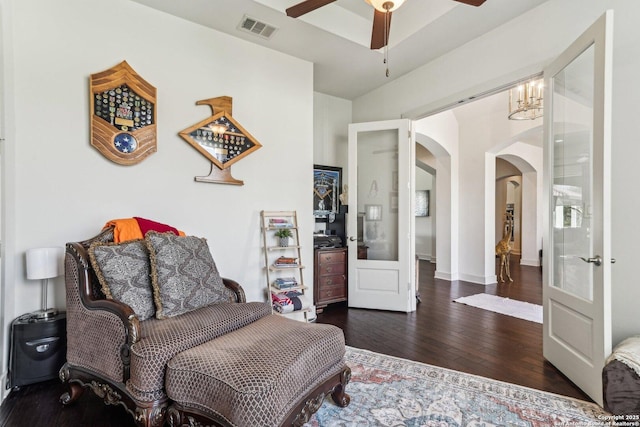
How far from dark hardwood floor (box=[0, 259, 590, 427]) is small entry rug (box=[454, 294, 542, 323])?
0.60 ft

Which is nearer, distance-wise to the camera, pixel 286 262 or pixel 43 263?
pixel 43 263

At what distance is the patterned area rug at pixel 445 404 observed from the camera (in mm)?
1814

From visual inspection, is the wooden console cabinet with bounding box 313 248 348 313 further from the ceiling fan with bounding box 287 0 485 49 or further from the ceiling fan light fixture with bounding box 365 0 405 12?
the ceiling fan light fixture with bounding box 365 0 405 12

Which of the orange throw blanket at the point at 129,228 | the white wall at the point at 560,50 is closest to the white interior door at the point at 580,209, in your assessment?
the white wall at the point at 560,50

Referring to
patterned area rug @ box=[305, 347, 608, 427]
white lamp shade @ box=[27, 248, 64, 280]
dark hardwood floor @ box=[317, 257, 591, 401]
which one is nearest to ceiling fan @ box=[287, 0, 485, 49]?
white lamp shade @ box=[27, 248, 64, 280]

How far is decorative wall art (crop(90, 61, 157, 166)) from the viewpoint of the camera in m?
2.56

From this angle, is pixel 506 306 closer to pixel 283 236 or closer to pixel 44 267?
pixel 283 236

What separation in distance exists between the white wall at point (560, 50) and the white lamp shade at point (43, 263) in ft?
13.0

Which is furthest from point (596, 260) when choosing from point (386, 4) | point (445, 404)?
point (386, 4)

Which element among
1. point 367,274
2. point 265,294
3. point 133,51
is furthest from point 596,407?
point 133,51

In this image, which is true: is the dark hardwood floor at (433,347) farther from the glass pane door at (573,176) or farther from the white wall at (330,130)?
the white wall at (330,130)

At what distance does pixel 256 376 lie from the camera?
4.52 ft

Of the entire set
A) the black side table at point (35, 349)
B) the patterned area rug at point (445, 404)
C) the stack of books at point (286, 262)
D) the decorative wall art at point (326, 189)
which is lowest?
the patterned area rug at point (445, 404)

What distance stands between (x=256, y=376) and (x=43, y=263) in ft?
6.18
